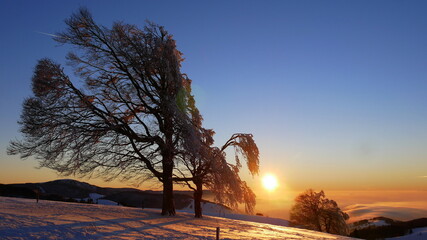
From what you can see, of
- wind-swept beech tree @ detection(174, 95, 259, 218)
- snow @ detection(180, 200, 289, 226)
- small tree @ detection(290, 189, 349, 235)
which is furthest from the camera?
small tree @ detection(290, 189, 349, 235)

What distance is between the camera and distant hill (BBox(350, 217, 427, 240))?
38.9 m

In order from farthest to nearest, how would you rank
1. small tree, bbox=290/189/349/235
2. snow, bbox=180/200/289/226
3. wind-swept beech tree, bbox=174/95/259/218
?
small tree, bbox=290/189/349/235 < snow, bbox=180/200/289/226 < wind-swept beech tree, bbox=174/95/259/218

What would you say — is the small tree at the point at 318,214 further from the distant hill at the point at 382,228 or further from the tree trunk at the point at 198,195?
the tree trunk at the point at 198,195

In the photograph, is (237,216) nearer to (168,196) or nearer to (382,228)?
(168,196)

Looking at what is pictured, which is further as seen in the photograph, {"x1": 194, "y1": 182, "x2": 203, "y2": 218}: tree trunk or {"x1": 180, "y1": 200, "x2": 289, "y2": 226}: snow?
{"x1": 180, "y1": 200, "x2": 289, "y2": 226}: snow

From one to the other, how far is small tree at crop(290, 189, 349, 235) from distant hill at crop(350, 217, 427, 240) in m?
2.73

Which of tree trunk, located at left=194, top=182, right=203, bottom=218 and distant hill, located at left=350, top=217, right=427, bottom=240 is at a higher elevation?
tree trunk, located at left=194, top=182, right=203, bottom=218

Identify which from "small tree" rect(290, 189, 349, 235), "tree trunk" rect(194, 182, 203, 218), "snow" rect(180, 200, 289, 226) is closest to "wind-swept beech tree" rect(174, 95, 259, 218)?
"tree trunk" rect(194, 182, 203, 218)

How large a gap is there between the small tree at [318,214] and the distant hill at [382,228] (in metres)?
2.73

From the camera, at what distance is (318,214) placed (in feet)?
129

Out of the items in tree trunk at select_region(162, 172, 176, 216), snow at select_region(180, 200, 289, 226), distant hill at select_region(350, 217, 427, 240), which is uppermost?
tree trunk at select_region(162, 172, 176, 216)

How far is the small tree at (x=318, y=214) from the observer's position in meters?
38.1

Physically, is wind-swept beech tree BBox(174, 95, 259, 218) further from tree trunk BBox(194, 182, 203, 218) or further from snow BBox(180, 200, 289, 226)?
snow BBox(180, 200, 289, 226)

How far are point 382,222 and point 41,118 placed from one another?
4978 cm
